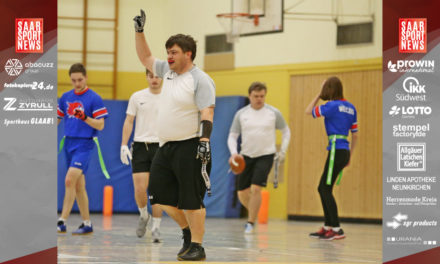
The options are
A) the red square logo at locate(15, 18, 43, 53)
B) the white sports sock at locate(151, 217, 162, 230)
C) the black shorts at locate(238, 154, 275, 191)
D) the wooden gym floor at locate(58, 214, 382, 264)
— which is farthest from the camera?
the black shorts at locate(238, 154, 275, 191)

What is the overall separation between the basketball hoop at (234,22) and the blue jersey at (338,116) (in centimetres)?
520

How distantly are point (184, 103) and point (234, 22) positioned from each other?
8.89 meters

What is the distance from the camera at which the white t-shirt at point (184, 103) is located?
6.81 meters

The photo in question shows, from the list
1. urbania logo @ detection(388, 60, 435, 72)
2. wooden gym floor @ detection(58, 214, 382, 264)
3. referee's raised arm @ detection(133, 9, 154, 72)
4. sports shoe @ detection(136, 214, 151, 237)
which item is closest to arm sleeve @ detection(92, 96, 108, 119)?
sports shoe @ detection(136, 214, 151, 237)

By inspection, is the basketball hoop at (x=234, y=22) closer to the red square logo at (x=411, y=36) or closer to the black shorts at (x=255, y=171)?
the black shorts at (x=255, y=171)

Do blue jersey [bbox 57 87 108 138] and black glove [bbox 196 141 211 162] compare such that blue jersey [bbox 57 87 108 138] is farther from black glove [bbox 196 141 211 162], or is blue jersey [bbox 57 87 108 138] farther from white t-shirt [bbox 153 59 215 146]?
black glove [bbox 196 141 211 162]

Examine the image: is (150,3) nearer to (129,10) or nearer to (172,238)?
(129,10)

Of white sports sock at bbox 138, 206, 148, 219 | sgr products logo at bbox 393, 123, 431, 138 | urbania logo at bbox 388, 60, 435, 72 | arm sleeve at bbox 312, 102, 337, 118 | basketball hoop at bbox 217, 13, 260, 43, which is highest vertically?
basketball hoop at bbox 217, 13, 260, 43

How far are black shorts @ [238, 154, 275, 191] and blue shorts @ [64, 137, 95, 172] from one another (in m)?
2.61

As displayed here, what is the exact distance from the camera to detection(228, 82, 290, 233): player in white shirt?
36.9ft

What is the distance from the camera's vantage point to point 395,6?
566 centimetres

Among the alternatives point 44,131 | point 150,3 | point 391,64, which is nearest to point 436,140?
point 391,64

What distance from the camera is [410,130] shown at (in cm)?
566

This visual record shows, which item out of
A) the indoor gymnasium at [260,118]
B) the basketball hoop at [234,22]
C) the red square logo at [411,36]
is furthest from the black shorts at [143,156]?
the basketball hoop at [234,22]
